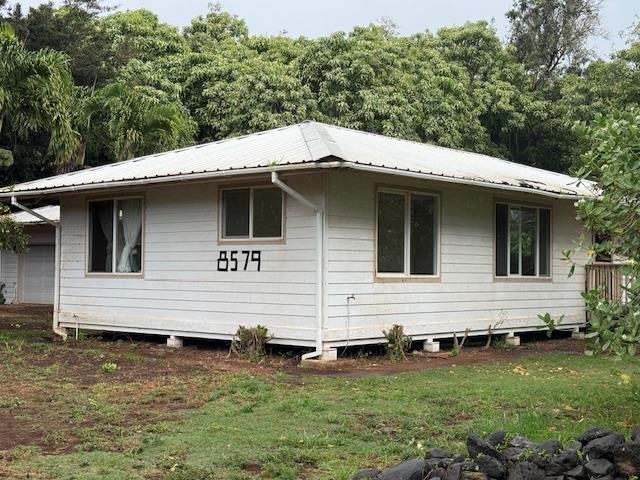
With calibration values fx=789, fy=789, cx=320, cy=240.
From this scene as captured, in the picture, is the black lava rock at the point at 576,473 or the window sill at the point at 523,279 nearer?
the black lava rock at the point at 576,473

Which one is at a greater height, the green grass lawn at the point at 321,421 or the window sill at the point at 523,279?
the window sill at the point at 523,279

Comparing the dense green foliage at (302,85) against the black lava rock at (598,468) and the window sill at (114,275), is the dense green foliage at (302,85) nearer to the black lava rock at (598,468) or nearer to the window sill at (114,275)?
the window sill at (114,275)

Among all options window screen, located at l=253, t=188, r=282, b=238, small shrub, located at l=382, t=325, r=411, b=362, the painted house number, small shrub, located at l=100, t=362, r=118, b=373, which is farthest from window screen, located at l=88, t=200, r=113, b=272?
small shrub, located at l=382, t=325, r=411, b=362

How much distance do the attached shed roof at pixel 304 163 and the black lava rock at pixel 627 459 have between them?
5422mm

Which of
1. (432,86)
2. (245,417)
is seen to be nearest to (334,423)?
(245,417)

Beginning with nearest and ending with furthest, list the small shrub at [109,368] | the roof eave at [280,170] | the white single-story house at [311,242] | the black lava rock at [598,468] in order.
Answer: the black lava rock at [598,468]
the roof eave at [280,170]
the small shrub at [109,368]
the white single-story house at [311,242]

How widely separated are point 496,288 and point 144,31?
22880 millimetres

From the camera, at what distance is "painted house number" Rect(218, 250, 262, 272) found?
37.2ft

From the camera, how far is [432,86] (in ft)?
94.2

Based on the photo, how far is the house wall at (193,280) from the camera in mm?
10812

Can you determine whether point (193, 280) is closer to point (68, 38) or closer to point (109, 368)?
point (109, 368)

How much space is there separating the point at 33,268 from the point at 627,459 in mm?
21529

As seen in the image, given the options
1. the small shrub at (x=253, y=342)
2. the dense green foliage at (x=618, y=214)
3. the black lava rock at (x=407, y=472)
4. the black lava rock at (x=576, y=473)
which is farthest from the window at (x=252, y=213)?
the black lava rock at (x=576, y=473)

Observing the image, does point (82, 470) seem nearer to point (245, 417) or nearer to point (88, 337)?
point (245, 417)
